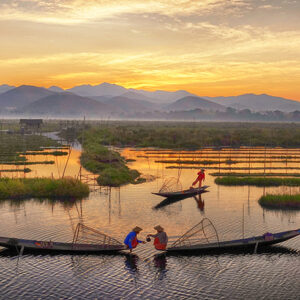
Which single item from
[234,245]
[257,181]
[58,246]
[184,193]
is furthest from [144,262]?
[257,181]

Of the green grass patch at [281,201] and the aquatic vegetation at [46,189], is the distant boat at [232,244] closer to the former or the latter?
the green grass patch at [281,201]

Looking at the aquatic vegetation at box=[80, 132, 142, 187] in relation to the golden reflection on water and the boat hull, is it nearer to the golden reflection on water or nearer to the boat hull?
the golden reflection on water

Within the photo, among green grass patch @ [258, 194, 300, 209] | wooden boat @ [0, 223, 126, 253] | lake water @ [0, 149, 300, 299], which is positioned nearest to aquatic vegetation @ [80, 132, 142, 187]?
lake water @ [0, 149, 300, 299]

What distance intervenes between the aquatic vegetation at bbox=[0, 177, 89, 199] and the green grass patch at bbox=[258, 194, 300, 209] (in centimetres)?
1237

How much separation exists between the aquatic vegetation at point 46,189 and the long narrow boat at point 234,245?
11986mm

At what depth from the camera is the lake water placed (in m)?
13.7

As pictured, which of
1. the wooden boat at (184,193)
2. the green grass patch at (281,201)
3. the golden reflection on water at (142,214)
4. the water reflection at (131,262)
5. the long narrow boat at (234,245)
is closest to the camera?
the water reflection at (131,262)

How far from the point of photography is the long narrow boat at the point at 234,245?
665 inches

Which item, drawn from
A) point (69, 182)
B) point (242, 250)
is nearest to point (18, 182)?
point (69, 182)

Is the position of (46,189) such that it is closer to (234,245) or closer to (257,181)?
(234,245)

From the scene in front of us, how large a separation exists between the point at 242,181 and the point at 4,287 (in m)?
23.3

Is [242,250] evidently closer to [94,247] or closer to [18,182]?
[94,247]

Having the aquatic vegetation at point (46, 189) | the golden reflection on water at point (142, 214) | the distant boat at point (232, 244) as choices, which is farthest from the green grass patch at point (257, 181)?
the distant boat at point (232, 244)

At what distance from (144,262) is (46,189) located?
13.8 m
